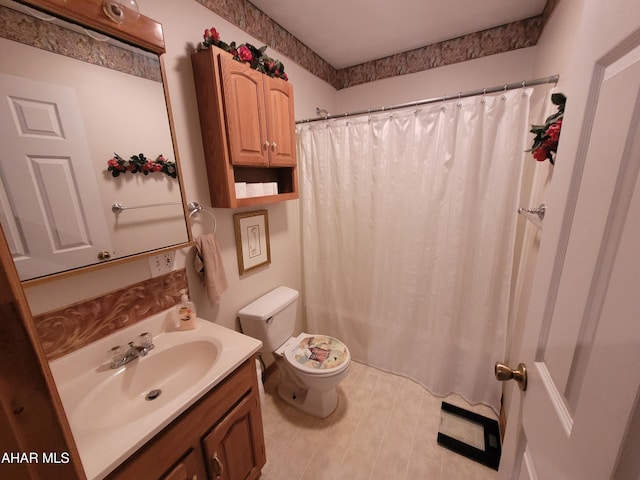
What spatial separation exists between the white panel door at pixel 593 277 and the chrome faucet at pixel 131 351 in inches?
50.9

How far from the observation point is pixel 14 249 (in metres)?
0.77

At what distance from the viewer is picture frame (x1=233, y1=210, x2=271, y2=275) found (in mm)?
1570

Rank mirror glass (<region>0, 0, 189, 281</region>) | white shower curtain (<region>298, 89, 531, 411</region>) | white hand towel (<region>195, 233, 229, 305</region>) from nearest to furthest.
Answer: mirror glass (<region>0, 0, 189, 281</region>) < white hand towel (<region>195, 233, 229, 305</region>) < white shower curtain (<region>298, 89, 531, 411</region>)

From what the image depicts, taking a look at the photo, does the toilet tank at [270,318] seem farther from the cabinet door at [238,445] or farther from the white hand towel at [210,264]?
the cabinet door at [238,445]

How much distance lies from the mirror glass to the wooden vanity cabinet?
0.63m

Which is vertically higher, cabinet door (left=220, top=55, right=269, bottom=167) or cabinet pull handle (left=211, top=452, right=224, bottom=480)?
cabinet door (left=220, top=55, right=269, bottom=167)

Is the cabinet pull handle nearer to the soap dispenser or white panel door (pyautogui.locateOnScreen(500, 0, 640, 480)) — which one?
the soap dispenser

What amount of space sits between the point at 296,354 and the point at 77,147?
1452 millimetres

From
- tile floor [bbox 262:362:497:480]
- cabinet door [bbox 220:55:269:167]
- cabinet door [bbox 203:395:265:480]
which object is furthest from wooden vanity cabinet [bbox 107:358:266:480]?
cabinet door [bbox 220:55:269:167]

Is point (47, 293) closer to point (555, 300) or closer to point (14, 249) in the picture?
point (14, 249)

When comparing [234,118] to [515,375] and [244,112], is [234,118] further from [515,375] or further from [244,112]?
[515,375]

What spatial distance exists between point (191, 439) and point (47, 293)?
2.24ft

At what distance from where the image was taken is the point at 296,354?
1629mm

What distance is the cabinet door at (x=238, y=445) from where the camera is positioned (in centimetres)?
95
